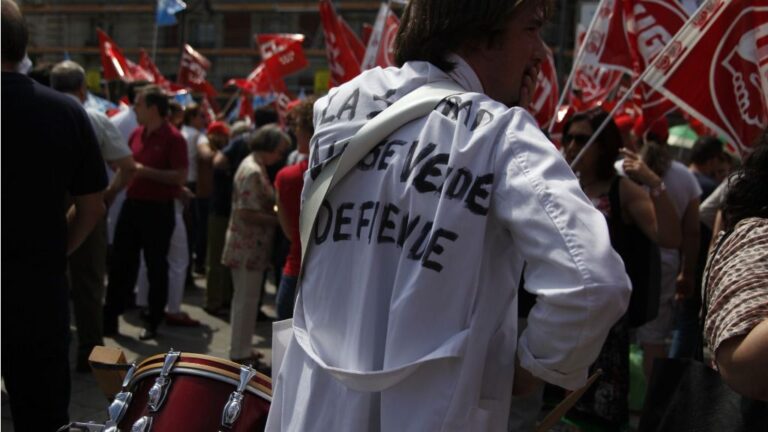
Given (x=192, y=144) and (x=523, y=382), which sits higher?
(x=523, y=382)

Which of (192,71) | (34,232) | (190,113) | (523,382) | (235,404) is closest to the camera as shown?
(523,382)

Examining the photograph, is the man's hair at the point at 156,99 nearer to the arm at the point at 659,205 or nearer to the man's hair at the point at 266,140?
the man's hair at the point at 266,140

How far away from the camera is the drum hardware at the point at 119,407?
6.93ft

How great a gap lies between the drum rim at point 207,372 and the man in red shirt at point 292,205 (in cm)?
256

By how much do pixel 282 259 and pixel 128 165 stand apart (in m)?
2.92

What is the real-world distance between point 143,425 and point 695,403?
1322 millimetres

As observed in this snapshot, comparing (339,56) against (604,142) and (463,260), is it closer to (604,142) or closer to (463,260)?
(604,142)

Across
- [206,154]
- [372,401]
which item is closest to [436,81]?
[372,401]

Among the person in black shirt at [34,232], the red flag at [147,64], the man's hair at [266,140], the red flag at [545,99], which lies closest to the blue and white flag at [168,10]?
the red flag at [147,64]

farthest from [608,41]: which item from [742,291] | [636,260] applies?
[742,291]

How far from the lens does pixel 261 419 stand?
2.03 metres

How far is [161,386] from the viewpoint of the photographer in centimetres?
211

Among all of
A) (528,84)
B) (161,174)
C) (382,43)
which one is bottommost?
(161,174)

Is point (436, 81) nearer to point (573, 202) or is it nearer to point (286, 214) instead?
point (573, 202)
